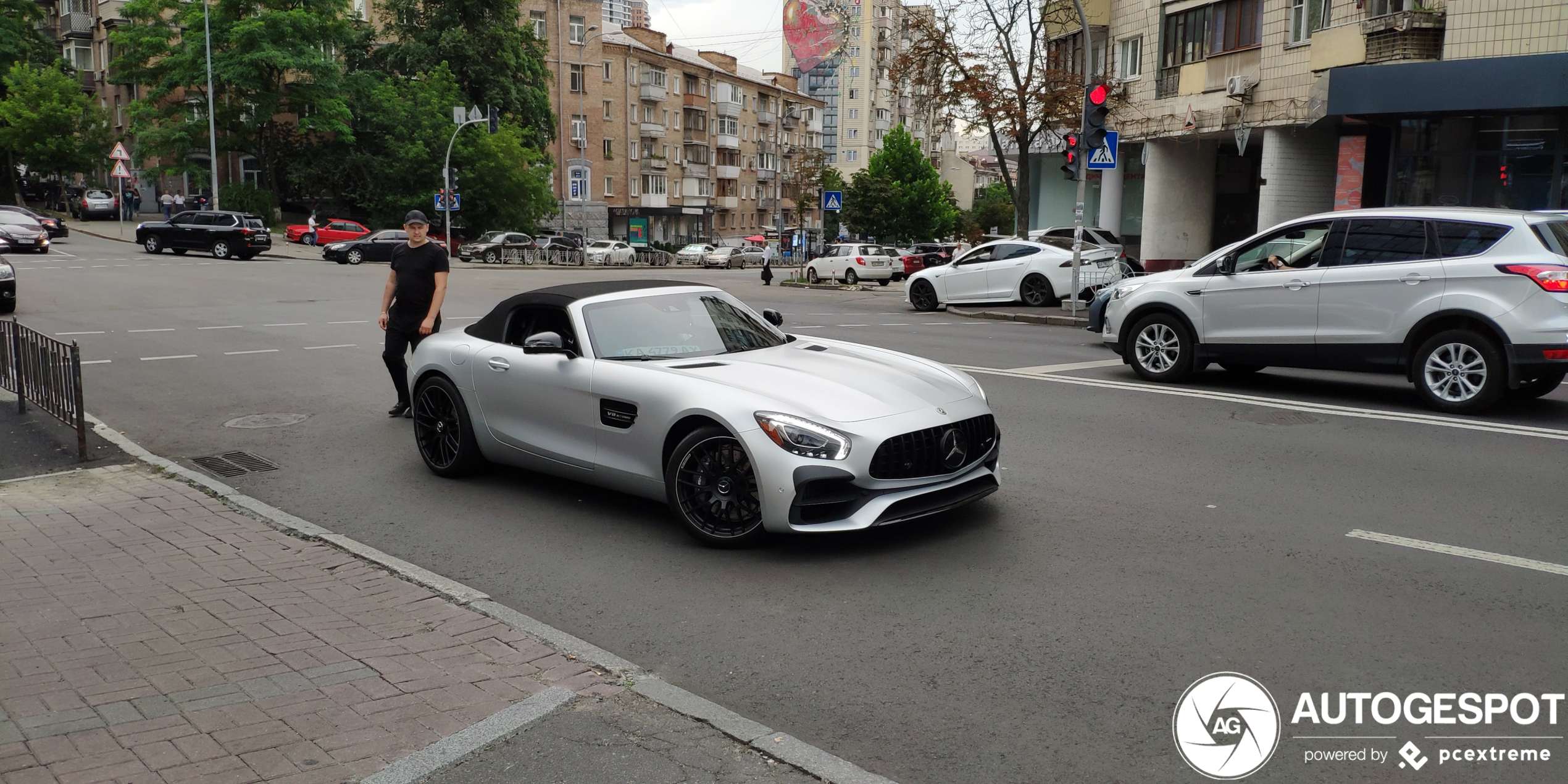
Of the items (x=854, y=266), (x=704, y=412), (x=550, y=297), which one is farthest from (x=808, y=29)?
(x=704, y=412)

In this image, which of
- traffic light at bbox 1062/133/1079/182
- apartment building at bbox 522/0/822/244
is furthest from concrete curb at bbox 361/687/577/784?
apartment building at bbox 522/0/822/244

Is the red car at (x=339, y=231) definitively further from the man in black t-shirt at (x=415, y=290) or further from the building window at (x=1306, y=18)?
the man in black t-shirt at (x=415, y=290)

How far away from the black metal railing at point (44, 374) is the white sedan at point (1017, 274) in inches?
688

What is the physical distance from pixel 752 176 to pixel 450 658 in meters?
102

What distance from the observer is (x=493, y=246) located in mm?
51594

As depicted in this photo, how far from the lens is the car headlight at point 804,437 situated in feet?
19.0

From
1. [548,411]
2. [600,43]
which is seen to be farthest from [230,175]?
[548,411]

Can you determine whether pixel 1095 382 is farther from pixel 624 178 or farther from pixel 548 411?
pixel 624 178

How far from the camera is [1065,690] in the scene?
170 inches

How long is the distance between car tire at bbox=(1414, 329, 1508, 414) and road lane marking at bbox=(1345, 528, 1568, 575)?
4.48 m

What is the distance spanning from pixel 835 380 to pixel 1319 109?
2096 centimetres

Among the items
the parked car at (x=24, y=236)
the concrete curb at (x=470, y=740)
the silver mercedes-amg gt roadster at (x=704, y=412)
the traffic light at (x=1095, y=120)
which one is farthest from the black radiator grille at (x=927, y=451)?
the parked car at (x=24, y=236)

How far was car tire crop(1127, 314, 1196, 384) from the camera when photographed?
1178 centimetres

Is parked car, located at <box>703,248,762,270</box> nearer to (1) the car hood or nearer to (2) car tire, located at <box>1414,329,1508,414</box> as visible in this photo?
(2) car tire, located at <box>1414,329,1508,414</box>
